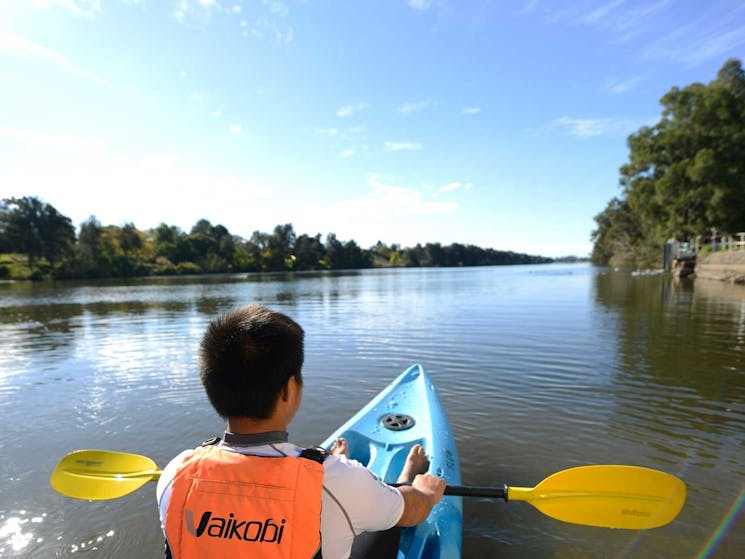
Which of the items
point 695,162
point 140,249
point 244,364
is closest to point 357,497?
point 244,364

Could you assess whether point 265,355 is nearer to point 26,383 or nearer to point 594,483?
point 594,483

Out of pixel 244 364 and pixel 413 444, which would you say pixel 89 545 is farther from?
pixel 244 364

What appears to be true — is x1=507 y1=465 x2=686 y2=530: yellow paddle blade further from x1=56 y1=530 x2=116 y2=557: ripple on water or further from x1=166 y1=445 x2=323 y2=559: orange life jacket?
x1=56 y1=530 x2=116 y2=557: ripple on water

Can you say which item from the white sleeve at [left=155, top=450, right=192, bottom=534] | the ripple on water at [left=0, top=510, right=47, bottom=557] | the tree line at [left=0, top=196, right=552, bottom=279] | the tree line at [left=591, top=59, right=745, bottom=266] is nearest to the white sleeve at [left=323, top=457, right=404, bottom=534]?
the white sleeve at [left=155, top=450, right=192, bottom=534]

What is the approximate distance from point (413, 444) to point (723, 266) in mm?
30539

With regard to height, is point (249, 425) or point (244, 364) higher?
point (244, 364)

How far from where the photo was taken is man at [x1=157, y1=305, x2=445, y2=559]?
4.01 ft

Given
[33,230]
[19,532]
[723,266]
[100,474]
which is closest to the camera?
[100,474]

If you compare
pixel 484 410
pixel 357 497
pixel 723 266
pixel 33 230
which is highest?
pixel 33 230

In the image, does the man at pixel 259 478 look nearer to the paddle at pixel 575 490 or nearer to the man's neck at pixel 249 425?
the man's neck at pixel 249 425

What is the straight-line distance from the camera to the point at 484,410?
214 inches

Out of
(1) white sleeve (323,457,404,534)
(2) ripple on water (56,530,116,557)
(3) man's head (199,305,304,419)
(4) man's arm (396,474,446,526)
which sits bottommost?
(2) ripple on water (56,530,116,557)

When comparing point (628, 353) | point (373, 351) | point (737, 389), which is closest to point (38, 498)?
point (373, 351)

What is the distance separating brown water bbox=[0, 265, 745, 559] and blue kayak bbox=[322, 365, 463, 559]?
547 mm
